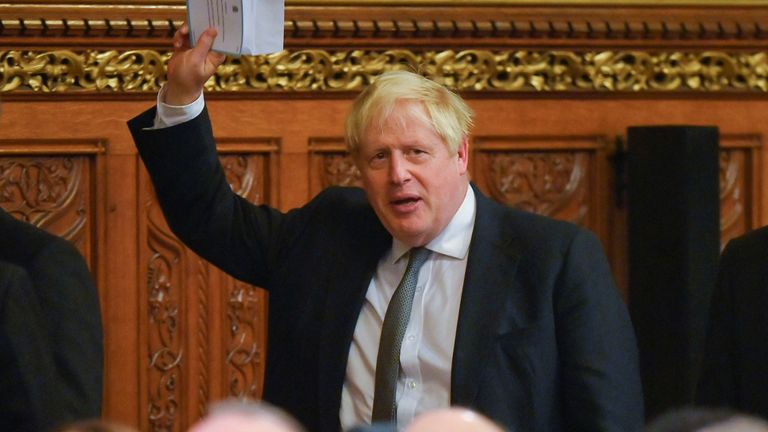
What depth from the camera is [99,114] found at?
4.03 m

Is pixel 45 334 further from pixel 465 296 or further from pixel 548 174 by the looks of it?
pixel 548 174

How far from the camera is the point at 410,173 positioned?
9.67 ft

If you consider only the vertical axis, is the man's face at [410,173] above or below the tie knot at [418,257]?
above

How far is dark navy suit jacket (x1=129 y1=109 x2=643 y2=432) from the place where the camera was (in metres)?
2.84

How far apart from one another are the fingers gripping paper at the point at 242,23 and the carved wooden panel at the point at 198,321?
Answer: 1.23m

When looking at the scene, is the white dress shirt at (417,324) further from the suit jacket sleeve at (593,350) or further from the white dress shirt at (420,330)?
the suit jacket sleeve at (593,350)

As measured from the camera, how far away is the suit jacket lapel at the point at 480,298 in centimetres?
281

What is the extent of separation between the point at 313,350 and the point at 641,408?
2.20 feet

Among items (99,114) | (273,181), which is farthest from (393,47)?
(99,114)

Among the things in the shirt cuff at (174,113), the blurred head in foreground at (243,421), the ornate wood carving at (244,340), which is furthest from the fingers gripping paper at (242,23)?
the blurred head in foreground at (243,421)

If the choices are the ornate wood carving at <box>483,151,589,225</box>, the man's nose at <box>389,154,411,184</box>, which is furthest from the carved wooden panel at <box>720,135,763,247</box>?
the man's nose at <box>389,154,411,184</box>

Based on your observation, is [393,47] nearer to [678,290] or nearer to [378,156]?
[678,290]

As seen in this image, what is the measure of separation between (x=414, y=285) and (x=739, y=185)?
1933 millimetres

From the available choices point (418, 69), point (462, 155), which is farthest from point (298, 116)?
point (462, 155)
